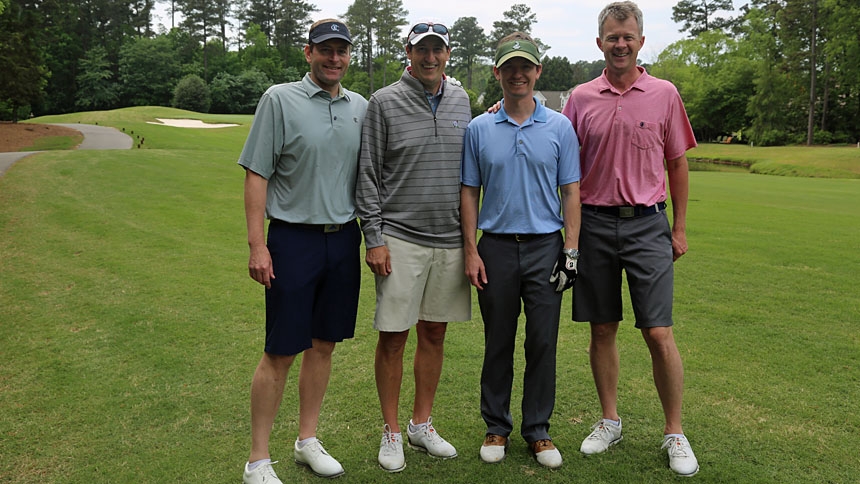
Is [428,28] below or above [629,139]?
above

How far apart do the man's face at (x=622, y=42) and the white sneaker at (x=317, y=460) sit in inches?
107

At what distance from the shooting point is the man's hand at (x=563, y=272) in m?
3.49

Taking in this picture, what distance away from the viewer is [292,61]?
230 ft

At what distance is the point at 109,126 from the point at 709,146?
1661 inches

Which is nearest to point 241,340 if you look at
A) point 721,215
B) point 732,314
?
point 732,314

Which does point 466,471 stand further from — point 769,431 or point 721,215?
point 721,215

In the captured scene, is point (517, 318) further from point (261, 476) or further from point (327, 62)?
point (327, 62)

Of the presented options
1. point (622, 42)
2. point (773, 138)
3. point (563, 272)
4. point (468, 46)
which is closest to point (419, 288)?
point (563, 272)

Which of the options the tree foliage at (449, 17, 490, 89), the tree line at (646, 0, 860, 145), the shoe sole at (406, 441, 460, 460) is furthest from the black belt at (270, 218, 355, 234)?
the tree foliage at (449, 17, 490, 89)

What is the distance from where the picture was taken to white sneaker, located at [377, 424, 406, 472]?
3.46 meters

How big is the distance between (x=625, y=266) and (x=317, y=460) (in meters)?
2.06

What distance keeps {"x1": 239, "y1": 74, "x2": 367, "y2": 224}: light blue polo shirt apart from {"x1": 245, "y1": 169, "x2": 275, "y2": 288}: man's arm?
2.3 inches

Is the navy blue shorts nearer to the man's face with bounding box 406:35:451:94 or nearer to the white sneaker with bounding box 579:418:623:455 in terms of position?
the man's face with bounding box 406:35:451:94

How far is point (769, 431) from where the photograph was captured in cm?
378
